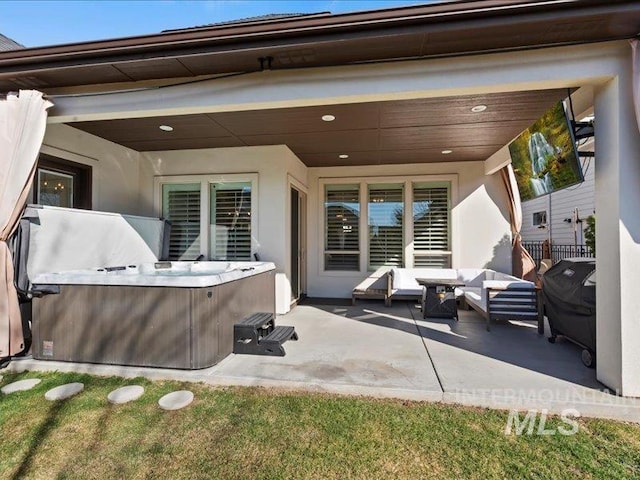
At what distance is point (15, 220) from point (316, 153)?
4.50m

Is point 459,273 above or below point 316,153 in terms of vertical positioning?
below

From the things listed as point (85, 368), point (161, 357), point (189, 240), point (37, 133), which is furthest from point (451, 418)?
point (189, 240)

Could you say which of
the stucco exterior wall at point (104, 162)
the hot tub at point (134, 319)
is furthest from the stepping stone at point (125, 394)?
the stucco exterior wall at point (104, 162)

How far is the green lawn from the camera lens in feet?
6.24

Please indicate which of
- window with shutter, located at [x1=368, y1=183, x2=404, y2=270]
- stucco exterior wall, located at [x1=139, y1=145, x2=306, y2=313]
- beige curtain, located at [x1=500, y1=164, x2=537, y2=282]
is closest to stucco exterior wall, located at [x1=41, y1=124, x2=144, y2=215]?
stucco exterior wall, located at [x1=139, y1=145, x2=306, y2=313]

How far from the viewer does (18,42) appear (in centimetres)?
517

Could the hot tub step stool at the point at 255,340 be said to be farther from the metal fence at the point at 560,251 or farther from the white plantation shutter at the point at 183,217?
the metal fence at the point at 560,251

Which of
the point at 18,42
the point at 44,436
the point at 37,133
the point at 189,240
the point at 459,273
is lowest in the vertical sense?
the point at 44,436

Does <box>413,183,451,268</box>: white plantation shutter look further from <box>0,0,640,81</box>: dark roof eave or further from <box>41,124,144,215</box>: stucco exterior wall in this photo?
<box>41,124,144,215</box>: stucco exterior wall

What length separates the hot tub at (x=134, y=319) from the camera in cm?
324

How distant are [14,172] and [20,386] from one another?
206 cm

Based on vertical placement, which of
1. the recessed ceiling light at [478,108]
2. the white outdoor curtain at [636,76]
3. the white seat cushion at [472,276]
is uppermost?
the recessed ceiling light at [478,108]

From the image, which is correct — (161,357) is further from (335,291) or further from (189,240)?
(335,291)

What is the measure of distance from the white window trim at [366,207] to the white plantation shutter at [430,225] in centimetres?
12
